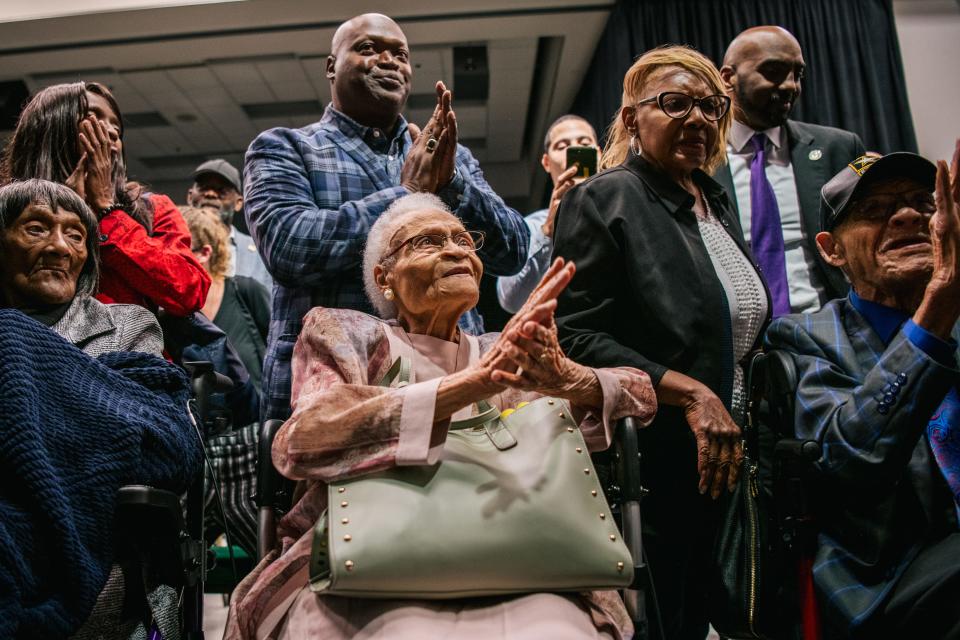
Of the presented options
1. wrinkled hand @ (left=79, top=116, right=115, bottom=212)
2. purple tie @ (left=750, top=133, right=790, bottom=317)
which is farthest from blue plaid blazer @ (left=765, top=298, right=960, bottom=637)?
wrinkled hand @ (left=79, top=116, right=115, bottom=212)

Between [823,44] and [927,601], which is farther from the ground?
[823,44]

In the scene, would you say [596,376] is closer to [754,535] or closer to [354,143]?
[754,535]

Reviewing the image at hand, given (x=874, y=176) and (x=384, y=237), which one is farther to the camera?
(x=384, y=237)

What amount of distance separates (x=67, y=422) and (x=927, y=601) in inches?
61.4

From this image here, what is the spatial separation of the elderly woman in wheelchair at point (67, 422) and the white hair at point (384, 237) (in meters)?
0.46

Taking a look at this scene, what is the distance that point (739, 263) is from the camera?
2.16 meters

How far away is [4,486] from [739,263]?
1.61m

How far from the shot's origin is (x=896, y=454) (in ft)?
5.44

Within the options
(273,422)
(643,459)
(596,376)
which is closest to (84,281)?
(273,422)

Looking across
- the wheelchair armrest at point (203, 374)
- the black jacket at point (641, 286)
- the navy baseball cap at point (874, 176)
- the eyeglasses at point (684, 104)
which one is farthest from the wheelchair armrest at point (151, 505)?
the navy baseball cap at point (874, 176)

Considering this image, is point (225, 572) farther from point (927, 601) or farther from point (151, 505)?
point (927, 601)

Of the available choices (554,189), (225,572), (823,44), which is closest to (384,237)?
(554,189)

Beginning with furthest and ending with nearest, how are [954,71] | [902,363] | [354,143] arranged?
[954,71]
[354,143]
[902,363]

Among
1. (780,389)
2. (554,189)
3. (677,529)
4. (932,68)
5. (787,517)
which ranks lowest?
(677,529)
